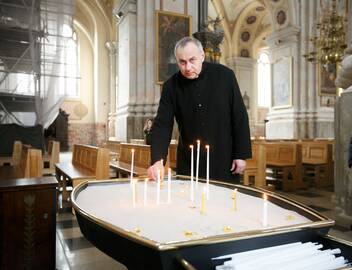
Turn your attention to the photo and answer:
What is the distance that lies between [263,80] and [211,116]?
24.4 m

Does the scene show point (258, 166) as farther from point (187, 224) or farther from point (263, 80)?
point (263, 80)

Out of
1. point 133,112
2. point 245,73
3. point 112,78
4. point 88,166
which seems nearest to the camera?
point 88,166

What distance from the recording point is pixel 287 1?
13898 mm

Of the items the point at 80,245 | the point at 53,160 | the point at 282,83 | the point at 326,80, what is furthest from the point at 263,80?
the point at 80,245

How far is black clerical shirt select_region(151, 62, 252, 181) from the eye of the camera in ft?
8.44

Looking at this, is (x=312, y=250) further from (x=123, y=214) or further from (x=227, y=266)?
(x=123, y=214)

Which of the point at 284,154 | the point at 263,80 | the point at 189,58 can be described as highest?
the point at 263,80

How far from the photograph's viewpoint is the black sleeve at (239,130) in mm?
2568

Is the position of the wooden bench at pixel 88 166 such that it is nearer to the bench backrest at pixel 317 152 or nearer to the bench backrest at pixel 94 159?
the bench backrest at pixel 94 159

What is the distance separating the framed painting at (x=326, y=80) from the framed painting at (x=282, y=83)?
1.14 metres

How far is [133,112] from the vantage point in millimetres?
11234

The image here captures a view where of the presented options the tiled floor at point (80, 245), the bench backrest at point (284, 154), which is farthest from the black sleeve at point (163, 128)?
the bench backrest at point (284, 154)

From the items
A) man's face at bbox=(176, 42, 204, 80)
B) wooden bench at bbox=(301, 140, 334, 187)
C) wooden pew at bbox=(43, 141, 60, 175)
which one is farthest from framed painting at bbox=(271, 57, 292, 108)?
man's face at bbox=(176, 42, 204, 80)

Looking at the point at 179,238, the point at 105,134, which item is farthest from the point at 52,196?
the point at 105,134
